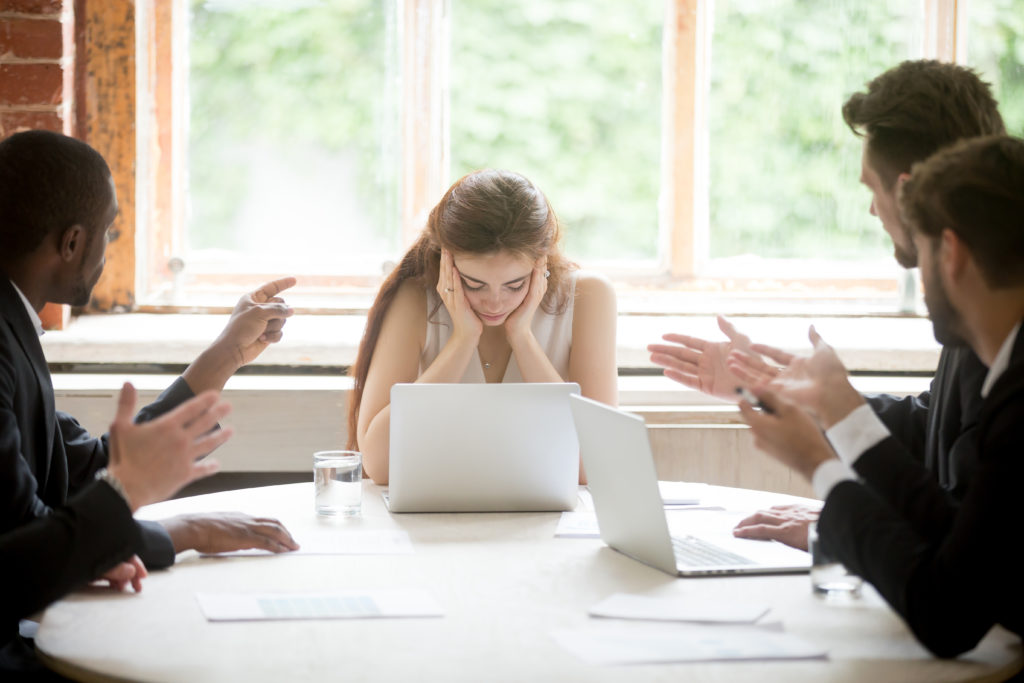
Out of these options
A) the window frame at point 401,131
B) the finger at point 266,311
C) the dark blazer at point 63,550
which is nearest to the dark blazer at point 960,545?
the dark blazer at point 63,550

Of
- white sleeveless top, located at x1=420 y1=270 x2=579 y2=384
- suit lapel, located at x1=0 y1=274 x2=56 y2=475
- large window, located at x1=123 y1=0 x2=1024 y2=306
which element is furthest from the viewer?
large window, located at x1=123 y1=0 x2=1024 y2=306

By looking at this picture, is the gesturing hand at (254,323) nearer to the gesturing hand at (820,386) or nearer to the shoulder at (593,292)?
the shoulder at (593,292)

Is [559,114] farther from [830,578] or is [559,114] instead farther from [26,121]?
[830,578]

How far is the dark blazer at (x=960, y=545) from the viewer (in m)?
1.09

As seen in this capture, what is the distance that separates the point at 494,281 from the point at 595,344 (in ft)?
0.92

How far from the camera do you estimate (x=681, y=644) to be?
1.14 metres

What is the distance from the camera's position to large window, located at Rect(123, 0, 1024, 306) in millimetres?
2904

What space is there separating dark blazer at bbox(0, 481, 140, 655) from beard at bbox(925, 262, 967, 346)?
0.99 meters

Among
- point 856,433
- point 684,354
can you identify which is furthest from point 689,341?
point 856,433

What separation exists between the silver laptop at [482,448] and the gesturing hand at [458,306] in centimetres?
53

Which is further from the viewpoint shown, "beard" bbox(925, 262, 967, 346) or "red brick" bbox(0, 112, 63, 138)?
"red brick" bbox(0, 112, 63, 138)

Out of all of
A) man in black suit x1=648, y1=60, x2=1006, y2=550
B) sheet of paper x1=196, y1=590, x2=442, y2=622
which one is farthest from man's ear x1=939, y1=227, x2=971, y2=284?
sheet of paper x1=196, y1=590, x2=442, y2=622

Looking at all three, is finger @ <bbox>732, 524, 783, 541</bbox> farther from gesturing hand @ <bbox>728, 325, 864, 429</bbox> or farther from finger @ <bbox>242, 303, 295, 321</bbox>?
finger @ <bbox>242, 303, 295, 321</bbox>

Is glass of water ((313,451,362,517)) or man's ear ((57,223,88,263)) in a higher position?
man's ear ((57,223,88,263))
